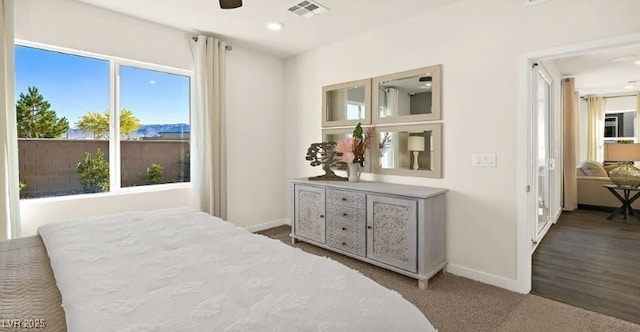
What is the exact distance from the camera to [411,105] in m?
3.27

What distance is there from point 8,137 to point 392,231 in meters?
3.29

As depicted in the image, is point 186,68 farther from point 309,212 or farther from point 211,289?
point 211,289

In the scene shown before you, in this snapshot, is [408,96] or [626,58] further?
[626,58]

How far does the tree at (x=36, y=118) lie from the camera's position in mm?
2805

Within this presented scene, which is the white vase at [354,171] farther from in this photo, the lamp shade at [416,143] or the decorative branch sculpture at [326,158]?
the lamp shade at [416,143]

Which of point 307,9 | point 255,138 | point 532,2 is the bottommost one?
point 255,138

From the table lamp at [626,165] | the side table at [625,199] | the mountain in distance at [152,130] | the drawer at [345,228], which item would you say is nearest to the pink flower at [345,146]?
the drawer at [345,228]

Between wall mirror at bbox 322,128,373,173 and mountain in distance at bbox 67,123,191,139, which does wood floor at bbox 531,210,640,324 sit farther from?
mountain in distance at bbox 67,123,191,139

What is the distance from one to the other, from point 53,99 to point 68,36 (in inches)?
23.6

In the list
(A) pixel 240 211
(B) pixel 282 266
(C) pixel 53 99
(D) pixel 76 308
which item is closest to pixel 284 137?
(A) pixel 240 211

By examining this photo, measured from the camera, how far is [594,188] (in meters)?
5.60

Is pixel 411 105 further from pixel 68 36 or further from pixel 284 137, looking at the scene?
pixel 68 36

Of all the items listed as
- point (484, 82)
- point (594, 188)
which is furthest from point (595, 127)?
point (484, 82)

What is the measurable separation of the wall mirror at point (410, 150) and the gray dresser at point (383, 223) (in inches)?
8.7
